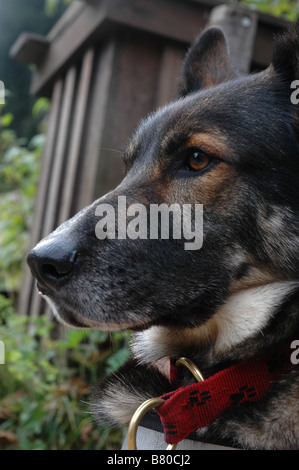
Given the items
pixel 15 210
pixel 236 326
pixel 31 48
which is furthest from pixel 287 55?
pixel 15 210

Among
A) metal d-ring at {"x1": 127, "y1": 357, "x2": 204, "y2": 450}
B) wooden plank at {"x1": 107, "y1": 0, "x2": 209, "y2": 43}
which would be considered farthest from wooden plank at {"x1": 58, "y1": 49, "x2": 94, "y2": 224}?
metal d-ring at {"x1": 127, "y1": 357, "x2": 204, "y2": 450}

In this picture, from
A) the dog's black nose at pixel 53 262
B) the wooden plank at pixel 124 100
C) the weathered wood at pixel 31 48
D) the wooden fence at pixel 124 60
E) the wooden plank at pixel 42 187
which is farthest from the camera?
the weathered wood at pixel 31 48

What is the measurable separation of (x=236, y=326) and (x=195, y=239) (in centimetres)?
39

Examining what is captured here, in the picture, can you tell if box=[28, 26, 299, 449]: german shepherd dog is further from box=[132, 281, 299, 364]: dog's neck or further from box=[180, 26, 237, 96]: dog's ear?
box=[180, 26, 237, 96]: dog's ear

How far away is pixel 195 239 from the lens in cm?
198

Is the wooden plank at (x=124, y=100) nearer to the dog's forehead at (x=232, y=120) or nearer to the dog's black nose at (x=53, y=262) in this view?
the dog's forehead at (x=232, y=120)

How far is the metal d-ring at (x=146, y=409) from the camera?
1.67 meters

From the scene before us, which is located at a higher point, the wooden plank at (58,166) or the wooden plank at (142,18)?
the wooden plank at (142,18)

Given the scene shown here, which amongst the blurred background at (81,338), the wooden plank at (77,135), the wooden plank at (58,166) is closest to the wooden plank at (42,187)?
the blurred background at (81,338)

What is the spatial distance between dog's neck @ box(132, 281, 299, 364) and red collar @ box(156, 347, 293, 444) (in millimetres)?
89

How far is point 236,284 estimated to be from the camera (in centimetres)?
203

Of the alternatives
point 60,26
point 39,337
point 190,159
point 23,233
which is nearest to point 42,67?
point 60,26

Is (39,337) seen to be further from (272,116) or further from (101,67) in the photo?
(272,116)

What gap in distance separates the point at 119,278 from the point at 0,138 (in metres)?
5.67
